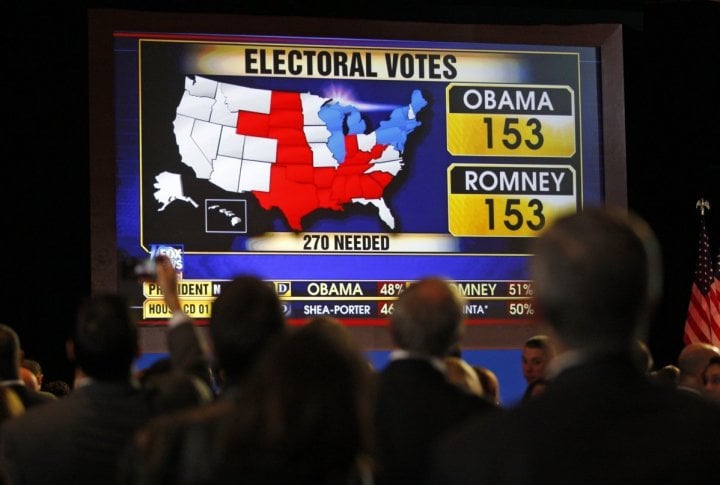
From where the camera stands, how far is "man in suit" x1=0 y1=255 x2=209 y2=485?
226 cm

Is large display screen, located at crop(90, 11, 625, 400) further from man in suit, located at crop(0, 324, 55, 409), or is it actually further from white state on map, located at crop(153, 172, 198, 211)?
man in suit, located at crop(0, 324, 55, 409)

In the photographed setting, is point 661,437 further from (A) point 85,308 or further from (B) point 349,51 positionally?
(B) point 349,51

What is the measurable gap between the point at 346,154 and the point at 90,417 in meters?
5.28

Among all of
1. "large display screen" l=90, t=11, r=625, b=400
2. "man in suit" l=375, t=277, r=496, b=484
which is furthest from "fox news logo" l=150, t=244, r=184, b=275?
"man in suit" l=375, t=277, r=496, b=484

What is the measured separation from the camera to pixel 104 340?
7.57ft

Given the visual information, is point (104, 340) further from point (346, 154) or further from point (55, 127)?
point (55, 127)

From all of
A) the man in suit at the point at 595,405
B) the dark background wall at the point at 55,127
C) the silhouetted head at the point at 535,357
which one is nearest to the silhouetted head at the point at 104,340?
the man in suit at the point at 595,405

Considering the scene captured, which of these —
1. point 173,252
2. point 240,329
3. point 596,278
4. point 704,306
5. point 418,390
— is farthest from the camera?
point 704,306

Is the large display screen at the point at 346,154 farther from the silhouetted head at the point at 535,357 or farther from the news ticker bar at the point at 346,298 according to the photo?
the silhouetted head at the point at 535,357

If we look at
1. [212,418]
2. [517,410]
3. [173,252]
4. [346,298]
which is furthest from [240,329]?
[346,298]

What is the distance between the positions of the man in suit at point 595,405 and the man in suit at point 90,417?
3.62 feet

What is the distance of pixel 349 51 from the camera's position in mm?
7574

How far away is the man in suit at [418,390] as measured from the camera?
248cm

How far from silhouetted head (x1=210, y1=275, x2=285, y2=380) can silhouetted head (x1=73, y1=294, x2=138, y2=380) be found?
37cm
